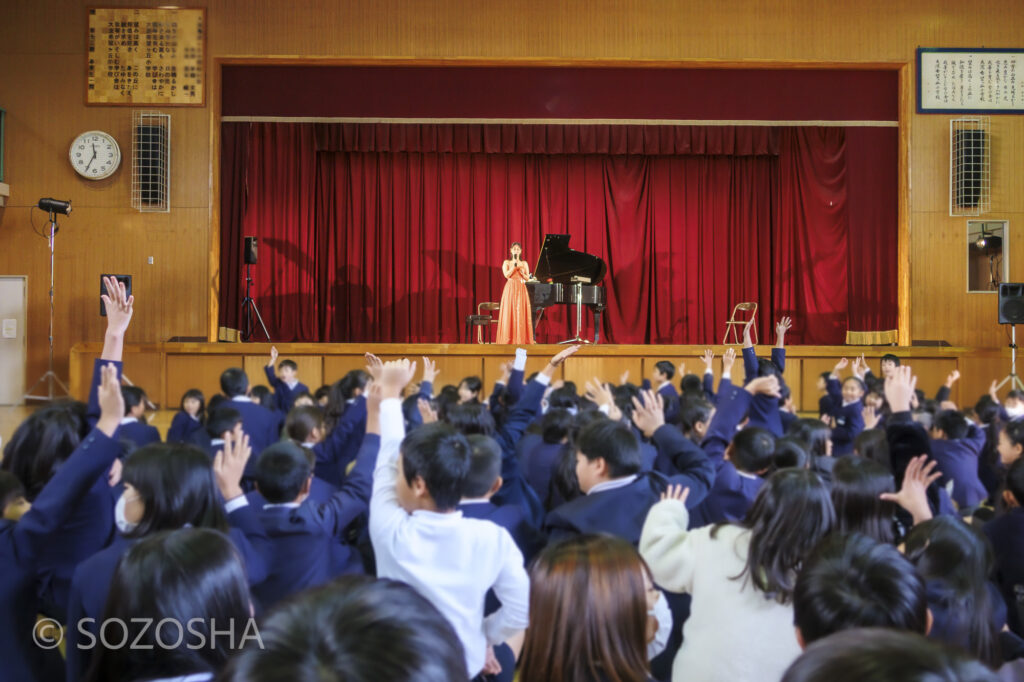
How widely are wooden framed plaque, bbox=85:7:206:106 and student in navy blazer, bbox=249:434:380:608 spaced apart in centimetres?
984

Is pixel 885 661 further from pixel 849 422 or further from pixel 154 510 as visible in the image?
pixel 849 422

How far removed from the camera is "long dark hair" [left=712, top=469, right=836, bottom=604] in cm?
180

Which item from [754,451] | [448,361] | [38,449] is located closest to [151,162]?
[448,361]

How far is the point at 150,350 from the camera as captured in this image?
9727 millimetres

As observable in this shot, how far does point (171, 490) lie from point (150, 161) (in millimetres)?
9964

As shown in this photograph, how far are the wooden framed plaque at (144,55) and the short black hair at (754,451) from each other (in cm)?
1004

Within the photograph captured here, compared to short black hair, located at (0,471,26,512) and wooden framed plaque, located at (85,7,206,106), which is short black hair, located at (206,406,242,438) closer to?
short black hair, located at (0,471,26,512)

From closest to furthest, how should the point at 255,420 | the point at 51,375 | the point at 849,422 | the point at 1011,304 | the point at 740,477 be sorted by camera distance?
the point at 740,477 < the point at 255,420 < the point at 849,422 < the point at 1011,304 < the point at 51,375

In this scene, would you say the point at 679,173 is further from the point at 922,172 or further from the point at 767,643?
the point at 767,643

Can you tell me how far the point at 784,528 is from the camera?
1.85 m

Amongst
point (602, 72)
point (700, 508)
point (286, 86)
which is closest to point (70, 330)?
point (286, 86)

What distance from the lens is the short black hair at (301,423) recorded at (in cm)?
357

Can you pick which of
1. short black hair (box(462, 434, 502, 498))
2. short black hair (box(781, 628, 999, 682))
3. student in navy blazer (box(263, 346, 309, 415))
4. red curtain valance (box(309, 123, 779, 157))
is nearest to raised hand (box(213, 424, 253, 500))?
short black hair (box(462, 434, 502, 498))

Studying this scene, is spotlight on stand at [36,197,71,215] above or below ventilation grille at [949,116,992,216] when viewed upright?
below
